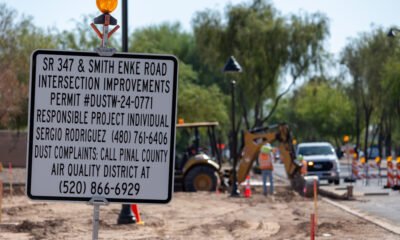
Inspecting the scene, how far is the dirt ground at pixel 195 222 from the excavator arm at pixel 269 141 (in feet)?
19.2

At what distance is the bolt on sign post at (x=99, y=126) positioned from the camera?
232 inches

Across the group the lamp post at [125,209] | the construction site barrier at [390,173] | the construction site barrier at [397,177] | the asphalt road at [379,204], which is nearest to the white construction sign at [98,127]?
the lamp post at [125,209]

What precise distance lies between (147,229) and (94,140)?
36.1ft

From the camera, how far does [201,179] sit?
3059 centimetres

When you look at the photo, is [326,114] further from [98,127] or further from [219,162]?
[98,127]

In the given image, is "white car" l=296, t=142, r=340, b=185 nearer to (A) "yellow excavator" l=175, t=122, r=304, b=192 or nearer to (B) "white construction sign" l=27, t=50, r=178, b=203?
(A) "yellow excavator" l=175, t=122, r=304, b=192

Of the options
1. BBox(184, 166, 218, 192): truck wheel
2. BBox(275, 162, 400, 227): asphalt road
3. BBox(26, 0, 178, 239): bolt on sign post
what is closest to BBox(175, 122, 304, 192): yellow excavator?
BBox(184, 166, 218, 192): truck wheel

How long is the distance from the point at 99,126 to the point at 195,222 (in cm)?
1297

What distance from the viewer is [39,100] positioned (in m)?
5.91

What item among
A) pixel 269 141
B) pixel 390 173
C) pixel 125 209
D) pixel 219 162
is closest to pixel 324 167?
pixel 390 173

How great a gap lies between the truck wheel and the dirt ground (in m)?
5.19

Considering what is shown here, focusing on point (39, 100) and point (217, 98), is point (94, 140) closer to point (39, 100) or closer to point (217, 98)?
point (39, 100)

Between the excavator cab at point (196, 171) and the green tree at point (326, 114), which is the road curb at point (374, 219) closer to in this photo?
the excavator cab at point (196, 171)

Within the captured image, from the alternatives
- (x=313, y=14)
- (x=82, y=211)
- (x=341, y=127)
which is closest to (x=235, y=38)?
(x=313, y=14)
